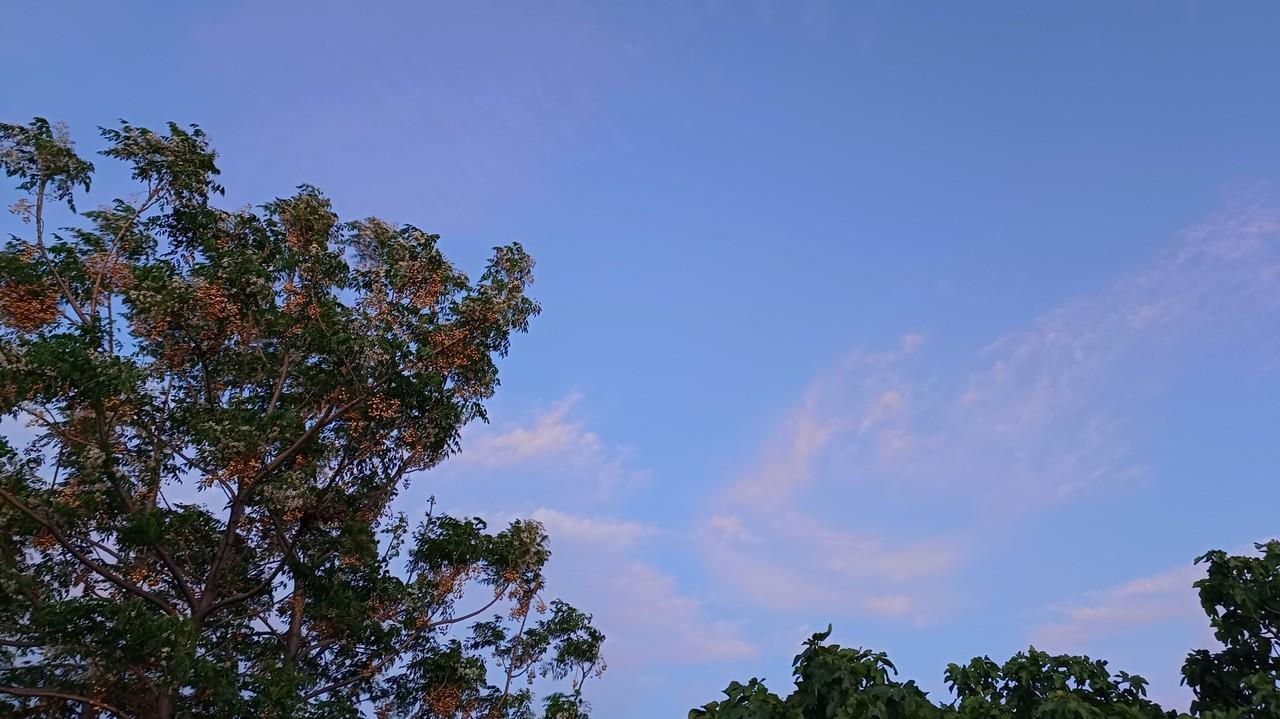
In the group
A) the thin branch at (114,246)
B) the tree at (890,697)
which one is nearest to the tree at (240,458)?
the thin branch at (114,246)

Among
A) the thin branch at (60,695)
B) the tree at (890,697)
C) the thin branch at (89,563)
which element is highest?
the thin branch at (89,563)

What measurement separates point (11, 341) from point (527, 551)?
8.86m

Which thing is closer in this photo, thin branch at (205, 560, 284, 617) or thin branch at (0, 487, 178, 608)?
thin branch at (0, 487, 178, 608)

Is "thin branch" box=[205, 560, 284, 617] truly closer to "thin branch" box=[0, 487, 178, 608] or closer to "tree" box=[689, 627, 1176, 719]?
"thin branch" box=[0, 487, 178, 608]

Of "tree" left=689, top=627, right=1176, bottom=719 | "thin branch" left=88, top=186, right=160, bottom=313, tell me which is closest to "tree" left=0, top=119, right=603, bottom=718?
"thin branch" left=88, top=186, right=160, bottom=313

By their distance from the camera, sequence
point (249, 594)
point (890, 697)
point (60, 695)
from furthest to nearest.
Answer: point (249, 594) → point (60, 695) → point (890, 697)

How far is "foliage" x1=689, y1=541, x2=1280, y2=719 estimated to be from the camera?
7.07 m

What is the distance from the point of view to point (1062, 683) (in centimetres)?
877

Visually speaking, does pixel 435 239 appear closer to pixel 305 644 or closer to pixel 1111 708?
pixel 305 644

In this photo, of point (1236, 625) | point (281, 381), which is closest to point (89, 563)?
point (281, 381)

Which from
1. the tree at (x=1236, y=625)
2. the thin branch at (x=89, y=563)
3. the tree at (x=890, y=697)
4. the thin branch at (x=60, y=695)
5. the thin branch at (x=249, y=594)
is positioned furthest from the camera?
A: the thin branch at (x=249, y=594)

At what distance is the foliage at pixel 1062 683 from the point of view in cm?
707

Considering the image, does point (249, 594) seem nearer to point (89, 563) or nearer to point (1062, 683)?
point (89, 563)

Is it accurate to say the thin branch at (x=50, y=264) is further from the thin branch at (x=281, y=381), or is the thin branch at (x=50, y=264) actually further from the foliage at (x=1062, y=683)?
the foliage at (x=1062, y=683)
